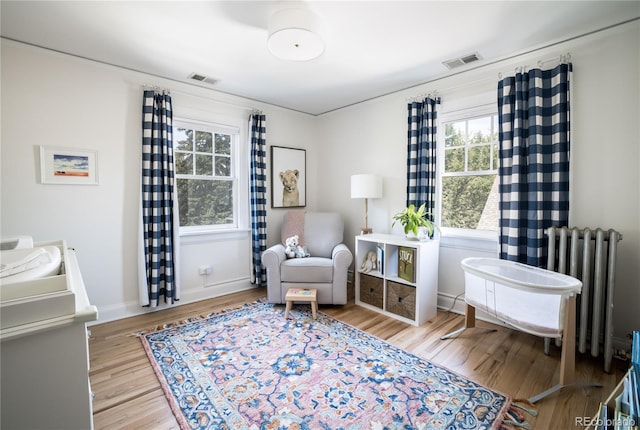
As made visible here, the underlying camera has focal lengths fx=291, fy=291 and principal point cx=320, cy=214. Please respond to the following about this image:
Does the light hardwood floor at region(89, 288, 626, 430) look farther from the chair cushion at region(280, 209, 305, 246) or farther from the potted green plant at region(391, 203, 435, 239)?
the chair cushion at region(280, 209, 305, 246)

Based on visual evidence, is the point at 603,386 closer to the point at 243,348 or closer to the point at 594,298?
the point at 594,298

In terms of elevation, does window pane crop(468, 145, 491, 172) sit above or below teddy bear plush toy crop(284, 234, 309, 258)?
above

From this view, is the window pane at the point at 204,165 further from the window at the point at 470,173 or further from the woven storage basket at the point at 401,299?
the window at the point at 470,173

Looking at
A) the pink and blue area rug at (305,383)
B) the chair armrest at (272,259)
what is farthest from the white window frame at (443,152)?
the chair armrest at (272,259)

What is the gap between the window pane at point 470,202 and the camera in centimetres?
285

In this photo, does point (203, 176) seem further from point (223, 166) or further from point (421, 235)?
point (421, 235)

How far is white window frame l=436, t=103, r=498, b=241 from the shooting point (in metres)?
2.81

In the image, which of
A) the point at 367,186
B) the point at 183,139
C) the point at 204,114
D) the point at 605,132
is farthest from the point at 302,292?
the point at 605,132

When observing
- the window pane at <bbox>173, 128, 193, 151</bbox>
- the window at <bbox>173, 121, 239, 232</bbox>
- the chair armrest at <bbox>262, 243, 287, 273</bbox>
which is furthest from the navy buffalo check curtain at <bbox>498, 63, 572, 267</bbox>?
the window pane at <bbox>173, 128, 193, 151</bbox>

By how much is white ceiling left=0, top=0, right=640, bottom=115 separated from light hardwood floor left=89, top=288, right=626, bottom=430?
2.45 meters

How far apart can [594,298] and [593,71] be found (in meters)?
1.71

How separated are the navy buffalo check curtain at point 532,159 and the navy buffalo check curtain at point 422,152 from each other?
64 cm

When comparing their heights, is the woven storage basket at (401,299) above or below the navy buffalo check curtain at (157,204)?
below

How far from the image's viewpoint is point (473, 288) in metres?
2.28
